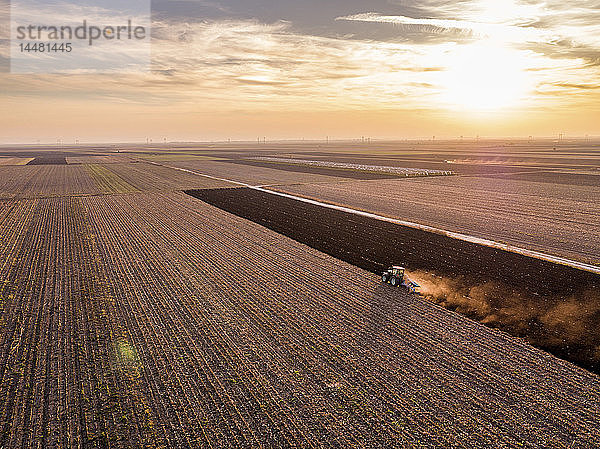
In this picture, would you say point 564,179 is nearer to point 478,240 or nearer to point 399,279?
point 478,240

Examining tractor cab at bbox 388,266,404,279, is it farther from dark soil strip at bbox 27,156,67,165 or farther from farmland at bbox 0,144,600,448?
dark soil strip at bbox 27,156,67,165

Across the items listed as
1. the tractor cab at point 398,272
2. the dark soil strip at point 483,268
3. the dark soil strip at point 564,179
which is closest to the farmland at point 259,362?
the dark soil strip at point 483,268

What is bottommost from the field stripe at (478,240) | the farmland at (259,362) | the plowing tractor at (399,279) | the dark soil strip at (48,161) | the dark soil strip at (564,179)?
the farmland at (259,362)

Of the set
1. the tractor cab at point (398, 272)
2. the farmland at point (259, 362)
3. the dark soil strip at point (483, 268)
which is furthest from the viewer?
the tractor cab at point (398, 272)

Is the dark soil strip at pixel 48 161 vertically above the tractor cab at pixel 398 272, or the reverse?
the dark soil strip at pixel 48 161

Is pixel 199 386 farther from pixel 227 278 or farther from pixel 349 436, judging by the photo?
pixel 227 278

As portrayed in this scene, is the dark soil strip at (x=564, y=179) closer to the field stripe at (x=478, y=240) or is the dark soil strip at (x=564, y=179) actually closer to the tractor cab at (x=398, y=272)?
the field stripe at (x=478, y=240)

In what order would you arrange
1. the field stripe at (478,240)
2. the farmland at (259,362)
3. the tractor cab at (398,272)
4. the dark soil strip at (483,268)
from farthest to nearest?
the field stripe at (478,240)
the tractor cab at (398,272)
the dark soil strip at (483,268)
the farmland at (259,362)

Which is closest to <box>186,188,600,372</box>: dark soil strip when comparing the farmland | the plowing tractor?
the farmland
